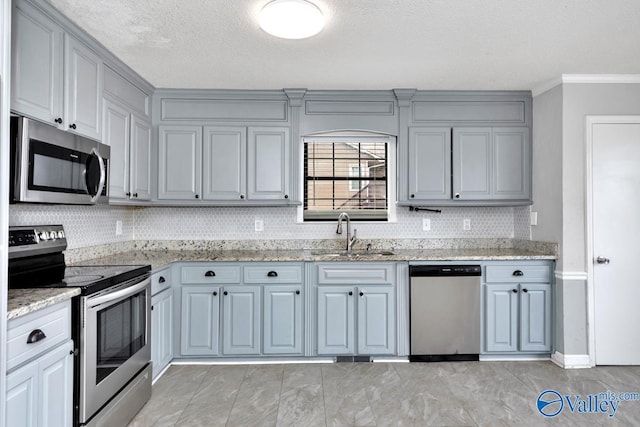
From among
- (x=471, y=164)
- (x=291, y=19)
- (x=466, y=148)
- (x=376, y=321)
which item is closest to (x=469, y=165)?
(x=471, y=164)

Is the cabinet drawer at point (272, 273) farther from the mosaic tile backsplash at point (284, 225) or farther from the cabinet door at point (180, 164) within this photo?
the cabinet door at point (180, 164)

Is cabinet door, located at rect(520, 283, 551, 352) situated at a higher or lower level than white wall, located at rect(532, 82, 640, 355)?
lower

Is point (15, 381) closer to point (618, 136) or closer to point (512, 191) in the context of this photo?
point (512, 191)

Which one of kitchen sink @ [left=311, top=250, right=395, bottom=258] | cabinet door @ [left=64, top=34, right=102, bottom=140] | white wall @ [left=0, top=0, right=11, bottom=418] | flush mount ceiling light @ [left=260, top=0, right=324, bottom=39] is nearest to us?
white wall @ [left=0, top=0, right=11, bottom=418]

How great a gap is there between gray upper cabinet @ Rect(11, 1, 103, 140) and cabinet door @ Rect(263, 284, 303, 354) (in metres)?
1.77

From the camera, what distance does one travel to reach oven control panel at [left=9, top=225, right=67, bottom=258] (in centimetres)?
198

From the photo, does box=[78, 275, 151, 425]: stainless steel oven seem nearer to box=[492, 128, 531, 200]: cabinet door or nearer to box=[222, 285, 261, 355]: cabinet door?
box=[222, 285, 261, 355]: cabinet door

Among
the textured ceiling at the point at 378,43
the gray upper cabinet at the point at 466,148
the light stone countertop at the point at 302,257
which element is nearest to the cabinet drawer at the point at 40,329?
the light stone countertop at the point at 302,257

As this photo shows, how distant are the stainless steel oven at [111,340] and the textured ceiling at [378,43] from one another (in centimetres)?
159

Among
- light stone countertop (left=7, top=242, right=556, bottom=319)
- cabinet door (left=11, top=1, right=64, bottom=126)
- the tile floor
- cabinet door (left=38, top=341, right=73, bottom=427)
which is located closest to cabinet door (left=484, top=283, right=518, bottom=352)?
the tile floor

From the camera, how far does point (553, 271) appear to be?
123 inches

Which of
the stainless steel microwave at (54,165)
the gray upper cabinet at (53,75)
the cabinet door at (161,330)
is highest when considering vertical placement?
the gray upper cabinet at (53,75)

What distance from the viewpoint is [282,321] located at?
3051 mm

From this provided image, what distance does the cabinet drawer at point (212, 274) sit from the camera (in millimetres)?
3035
